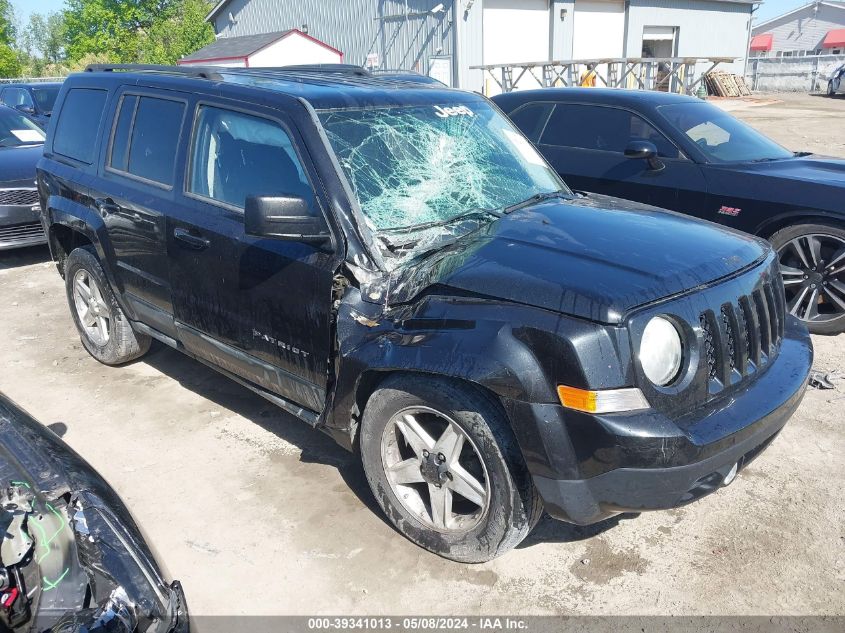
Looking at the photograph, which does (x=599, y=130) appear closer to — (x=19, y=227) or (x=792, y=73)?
(x=19, y=227)

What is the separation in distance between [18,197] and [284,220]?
6.42 m

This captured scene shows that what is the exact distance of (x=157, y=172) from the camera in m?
4.14

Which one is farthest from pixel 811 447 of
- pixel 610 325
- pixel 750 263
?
pixel 610 325

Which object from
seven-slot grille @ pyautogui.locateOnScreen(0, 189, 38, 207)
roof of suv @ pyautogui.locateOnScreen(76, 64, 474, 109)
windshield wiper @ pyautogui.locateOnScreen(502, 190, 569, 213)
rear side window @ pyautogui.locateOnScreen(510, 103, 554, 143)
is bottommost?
seven-slot grille @ pyautogui.locateOnScreen(0, 189, 38, 207)

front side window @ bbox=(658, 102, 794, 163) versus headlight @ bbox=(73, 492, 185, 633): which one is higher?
front side window @ bbox=(658, 102, 794, 163)

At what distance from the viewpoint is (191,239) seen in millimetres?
3822

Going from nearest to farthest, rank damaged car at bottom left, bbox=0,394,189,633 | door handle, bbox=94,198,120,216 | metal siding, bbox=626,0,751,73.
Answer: damaged car at bottom left, bbox=0,394,189,633
door handle, bbox=94,198,120,216
metal siding, bbox=626,0,751,73

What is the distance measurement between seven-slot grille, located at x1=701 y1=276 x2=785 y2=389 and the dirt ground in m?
0.86

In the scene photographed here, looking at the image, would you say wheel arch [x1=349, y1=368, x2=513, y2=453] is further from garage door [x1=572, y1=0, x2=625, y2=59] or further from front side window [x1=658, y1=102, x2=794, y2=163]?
garage door [x1=572, y1=0, x2=625, y2=59]

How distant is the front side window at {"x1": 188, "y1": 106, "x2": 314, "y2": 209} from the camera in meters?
3.43

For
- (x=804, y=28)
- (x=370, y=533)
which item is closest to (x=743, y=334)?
(x=370, y=533)

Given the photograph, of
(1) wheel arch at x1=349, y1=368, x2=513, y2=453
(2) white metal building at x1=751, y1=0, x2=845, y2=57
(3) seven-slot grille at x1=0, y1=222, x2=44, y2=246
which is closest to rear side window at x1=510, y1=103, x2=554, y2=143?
(1) wheel arch at x1=349, y1=368, x2=513, y2=453

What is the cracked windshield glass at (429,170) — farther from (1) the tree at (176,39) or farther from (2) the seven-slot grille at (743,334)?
(1) the tree at (176,39)

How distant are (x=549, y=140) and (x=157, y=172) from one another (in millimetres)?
3816
